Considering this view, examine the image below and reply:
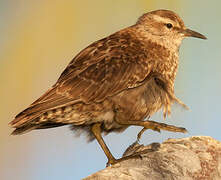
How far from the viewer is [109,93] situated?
489 centimetres

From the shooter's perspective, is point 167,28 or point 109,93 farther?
point 167,28

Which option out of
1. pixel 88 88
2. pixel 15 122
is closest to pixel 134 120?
pixel 88 88

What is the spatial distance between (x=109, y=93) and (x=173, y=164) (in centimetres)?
104

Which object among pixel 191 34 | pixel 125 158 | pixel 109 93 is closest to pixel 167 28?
pixel 191 34

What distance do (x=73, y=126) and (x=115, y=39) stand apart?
1.17 meters

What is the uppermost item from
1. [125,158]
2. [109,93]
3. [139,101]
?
[109,93]

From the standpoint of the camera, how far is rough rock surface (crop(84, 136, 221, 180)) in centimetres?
427

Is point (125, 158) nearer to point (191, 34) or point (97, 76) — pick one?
point (97, 76)

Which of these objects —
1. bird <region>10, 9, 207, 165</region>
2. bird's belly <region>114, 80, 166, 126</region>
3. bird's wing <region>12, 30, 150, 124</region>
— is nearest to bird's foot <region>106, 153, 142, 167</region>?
bird <region>10, 9, 207, 165</region>

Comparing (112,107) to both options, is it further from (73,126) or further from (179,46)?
(179,46)

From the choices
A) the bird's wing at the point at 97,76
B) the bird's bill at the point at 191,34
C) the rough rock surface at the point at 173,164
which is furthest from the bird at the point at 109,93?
the bird's bill at the point at 191,34

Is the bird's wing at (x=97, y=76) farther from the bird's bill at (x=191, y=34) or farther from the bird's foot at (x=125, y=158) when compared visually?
the bird's bill at (x=191, y=34)

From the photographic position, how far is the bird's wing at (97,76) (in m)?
4.76

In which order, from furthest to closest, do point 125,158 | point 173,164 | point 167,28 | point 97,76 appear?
1. point 167,28
2. point 97,76
3. point 125,158
4. point 173,164
